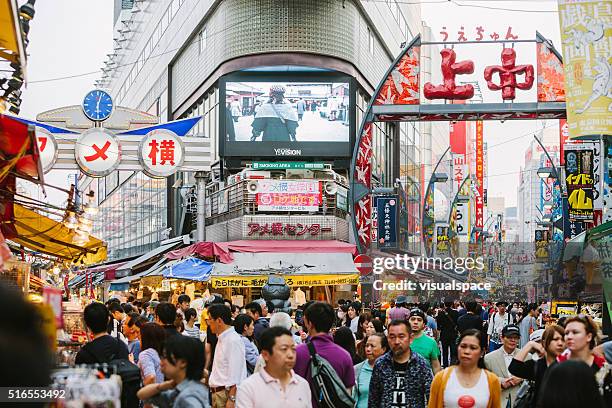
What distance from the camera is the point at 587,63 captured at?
47.5ft

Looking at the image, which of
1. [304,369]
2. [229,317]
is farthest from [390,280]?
[304,369]

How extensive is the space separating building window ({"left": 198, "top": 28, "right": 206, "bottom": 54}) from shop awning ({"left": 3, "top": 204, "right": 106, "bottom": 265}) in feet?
85.2

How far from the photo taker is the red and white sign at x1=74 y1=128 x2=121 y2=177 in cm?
2258

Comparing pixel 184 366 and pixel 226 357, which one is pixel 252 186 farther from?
pixel 184 366

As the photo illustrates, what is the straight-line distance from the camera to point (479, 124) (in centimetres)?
8675

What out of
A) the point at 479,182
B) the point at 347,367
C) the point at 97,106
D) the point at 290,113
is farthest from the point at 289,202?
the point at 479,182

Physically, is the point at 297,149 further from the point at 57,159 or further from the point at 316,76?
the point at 57,159

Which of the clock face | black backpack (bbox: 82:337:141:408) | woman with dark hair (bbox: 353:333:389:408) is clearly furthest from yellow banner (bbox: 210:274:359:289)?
black backpack (bbox: 82:337:141:408)

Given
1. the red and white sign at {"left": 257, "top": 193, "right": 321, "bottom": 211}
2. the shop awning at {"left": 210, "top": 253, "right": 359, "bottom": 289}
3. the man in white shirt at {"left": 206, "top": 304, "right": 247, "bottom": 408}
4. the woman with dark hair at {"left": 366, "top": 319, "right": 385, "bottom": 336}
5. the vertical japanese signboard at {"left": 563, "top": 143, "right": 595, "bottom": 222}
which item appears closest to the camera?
the man in white shirt at {"left": 206, "top": 304, "right": 247, "bottom": 408}

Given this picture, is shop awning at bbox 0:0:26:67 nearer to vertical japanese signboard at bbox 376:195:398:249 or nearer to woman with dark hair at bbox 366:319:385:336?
woman with dark hair at bbox 366:319:385:336

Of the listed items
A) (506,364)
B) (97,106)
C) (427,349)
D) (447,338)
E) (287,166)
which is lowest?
(447,338)

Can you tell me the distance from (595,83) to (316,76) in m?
27.9

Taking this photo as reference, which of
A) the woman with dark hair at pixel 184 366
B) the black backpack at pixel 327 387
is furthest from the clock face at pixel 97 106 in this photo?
the woman with dark hair at pixel 184 366

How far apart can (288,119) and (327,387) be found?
113ft
